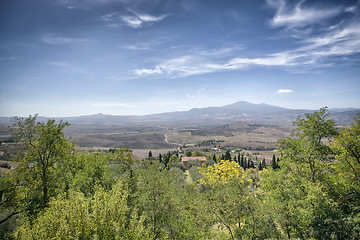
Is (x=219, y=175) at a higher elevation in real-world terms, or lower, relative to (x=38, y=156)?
lower

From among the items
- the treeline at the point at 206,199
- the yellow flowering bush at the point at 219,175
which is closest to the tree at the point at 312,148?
the treeline at the point at 206,199

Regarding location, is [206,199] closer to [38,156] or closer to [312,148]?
[312,148]

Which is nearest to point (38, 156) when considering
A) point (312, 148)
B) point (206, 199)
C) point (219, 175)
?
point (206, 199)

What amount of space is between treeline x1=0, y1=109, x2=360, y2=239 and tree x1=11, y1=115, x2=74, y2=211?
0.08 m

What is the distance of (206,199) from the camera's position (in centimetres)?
1282

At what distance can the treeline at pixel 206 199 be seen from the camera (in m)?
9.71

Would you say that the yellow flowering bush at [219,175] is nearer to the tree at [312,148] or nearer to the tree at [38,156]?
the tree at [312,148]

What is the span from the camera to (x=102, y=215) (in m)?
9.55

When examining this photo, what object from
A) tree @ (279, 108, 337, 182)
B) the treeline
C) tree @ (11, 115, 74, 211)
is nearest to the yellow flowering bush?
the treeline

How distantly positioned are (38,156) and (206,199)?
1623 cm

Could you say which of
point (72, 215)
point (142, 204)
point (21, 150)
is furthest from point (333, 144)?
point (21, 150)

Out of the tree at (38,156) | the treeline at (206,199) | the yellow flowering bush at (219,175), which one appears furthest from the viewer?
the tree at (38,156)

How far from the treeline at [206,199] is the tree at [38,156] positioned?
0.26ft

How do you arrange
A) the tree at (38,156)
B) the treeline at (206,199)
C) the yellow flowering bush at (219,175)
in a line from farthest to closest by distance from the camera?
the tree at (38,156)
the yellow flowering bush at (219,175)
the treeline at (206,199)
